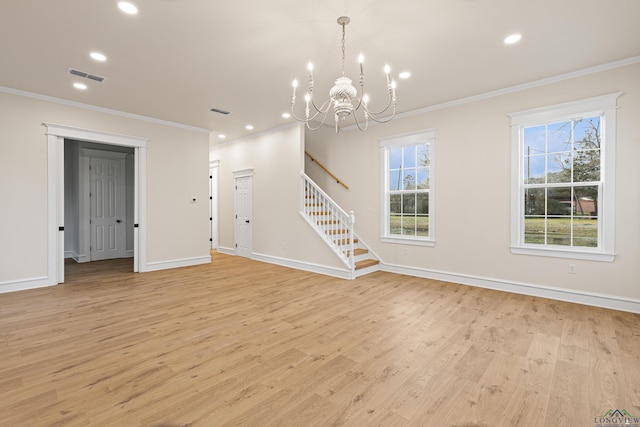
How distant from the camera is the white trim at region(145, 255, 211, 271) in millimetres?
6008

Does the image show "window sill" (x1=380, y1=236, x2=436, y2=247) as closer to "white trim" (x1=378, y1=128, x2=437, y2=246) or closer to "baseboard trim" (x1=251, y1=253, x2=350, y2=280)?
"white trim" (x1=378, y1=128, x2=437, y2=246)

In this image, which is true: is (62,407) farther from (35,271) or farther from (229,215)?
(229,215)

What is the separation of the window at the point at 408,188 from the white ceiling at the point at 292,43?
1.12 metres

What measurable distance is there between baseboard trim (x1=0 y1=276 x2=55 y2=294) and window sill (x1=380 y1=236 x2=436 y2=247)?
19.2 ft

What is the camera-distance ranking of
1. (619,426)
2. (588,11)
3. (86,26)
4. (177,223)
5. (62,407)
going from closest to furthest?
(619,426)
(62,407)
(588,11)
(86,26)
(177,223)

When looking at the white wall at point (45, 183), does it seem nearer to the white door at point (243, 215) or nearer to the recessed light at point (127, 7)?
the white door at point (243, 215)

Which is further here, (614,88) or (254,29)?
(614,88)

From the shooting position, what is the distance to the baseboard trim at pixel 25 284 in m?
4.53

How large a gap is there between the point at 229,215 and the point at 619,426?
7.80m

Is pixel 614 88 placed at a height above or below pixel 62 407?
above

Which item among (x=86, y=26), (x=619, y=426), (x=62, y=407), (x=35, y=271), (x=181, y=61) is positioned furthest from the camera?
(x=35, y=271)

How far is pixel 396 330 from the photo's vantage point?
10.4ft

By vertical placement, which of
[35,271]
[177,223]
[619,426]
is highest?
[177,223]

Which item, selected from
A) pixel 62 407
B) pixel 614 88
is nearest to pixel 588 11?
pixel 614 88
